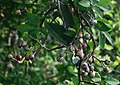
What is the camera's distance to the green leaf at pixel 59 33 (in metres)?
0.98

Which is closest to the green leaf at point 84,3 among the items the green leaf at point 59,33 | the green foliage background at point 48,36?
the green foliage background at point 48,36

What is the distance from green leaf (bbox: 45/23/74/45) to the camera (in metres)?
0.98

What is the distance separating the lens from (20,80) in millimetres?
1596

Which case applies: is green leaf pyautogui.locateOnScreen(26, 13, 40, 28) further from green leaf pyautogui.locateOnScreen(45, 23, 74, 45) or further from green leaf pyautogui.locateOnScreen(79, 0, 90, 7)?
green leaf pyautogui.locateOnScreen(79, 0, 90, 7)

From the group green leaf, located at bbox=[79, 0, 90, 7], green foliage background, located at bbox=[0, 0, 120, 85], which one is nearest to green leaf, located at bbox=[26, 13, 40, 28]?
green foliage background, located at bbox=[0, 0, 120, 85]

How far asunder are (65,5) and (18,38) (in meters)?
0.88

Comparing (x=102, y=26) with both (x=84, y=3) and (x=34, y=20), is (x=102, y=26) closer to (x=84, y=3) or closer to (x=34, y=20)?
(x=84, y=3)

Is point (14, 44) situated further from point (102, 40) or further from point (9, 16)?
point (102, 40)

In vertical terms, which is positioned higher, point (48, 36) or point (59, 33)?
point (59, 33)

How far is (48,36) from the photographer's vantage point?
1490 mm

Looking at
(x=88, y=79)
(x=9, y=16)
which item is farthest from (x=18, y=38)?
(x=88, y=79)

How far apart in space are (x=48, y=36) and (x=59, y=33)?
50cm

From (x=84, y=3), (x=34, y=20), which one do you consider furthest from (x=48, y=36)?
(x=84, y=3)

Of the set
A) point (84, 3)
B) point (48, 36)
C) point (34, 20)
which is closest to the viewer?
point (84, 3)
